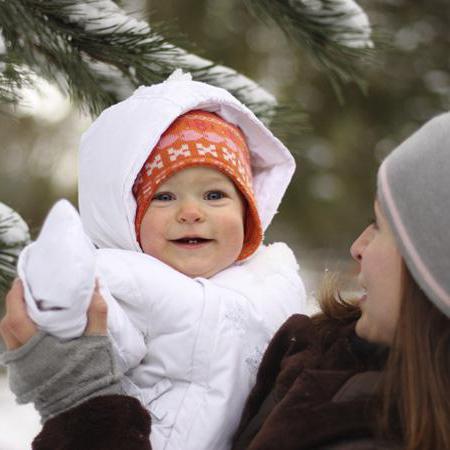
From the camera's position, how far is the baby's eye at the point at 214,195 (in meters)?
1.89

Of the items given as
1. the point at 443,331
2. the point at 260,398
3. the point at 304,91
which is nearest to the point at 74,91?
the point at 260,398

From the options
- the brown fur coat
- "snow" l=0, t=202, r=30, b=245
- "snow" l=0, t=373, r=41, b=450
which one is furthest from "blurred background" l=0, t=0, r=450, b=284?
the brown fur coat

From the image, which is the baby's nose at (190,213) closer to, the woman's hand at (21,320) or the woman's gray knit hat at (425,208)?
the woman's hand at (21,320)

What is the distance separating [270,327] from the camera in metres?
1.86

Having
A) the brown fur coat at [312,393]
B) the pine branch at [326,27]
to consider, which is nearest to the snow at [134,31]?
the pine branch at [326,27]

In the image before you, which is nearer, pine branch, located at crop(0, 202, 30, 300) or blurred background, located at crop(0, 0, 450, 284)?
pine branch, located at crop(0, 202, 30, 300)

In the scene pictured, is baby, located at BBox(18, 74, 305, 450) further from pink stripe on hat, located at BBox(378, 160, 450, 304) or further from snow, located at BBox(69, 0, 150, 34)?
pink stripe on hat, located at BBox(378, 160, 450, 304)

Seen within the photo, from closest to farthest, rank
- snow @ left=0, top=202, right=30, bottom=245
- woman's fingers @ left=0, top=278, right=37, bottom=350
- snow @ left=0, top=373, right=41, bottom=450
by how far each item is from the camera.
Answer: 1. woman's fingers @ left=0, top=278, right=37, bottom=350
2. snow @ left=0, top=202, right=30, bottom=245
3. snow @ left=0, top=373, right=41, bottom=450

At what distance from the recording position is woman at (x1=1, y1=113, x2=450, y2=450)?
1383 mm

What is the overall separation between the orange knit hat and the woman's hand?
35cm

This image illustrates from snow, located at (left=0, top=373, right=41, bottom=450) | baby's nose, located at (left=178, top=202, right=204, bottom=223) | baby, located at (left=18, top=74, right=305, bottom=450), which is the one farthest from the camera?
snow, located at (left=0, top=373, right=41, bottom=450)

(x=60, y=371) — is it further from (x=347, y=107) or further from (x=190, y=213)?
(x=347, y=107)

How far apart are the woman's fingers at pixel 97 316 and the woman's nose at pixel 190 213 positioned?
334 mm

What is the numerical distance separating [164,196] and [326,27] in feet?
2.85
